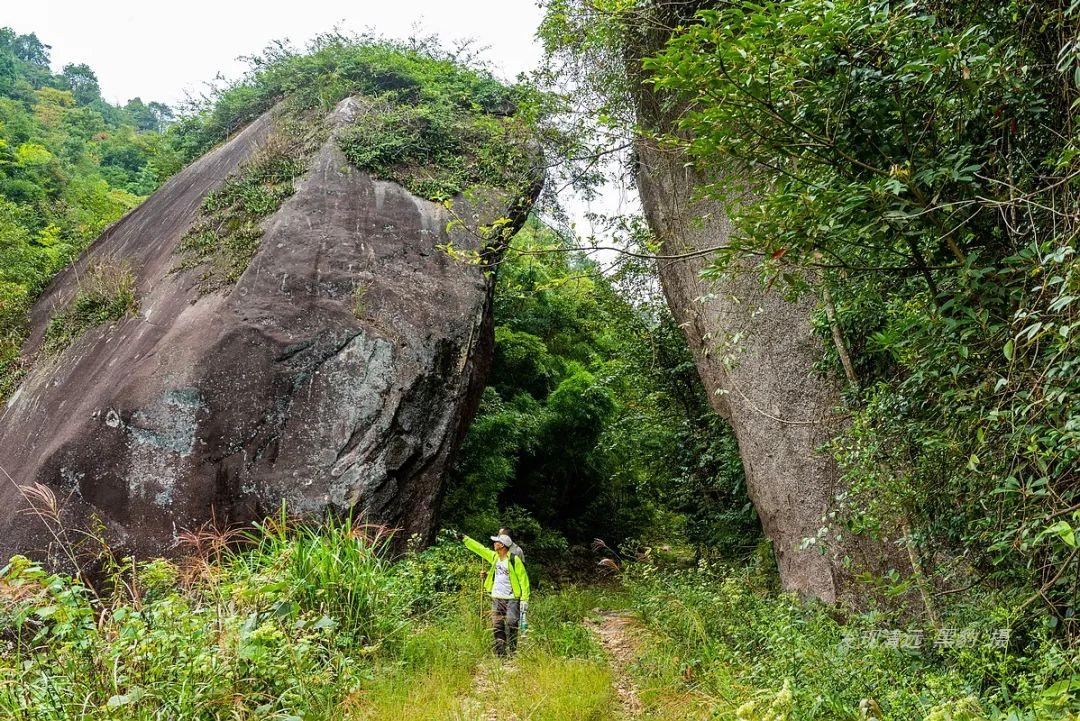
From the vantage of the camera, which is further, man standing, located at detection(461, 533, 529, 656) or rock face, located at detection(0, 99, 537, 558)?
rock face, located at detection(0, 99, 537, 558)

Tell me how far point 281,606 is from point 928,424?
13.8 ft

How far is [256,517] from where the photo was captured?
6.62 meters

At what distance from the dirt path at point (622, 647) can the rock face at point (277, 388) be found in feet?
8.32

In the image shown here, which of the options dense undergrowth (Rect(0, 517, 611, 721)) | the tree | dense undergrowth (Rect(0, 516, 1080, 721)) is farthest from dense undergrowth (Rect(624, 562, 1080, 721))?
the tree

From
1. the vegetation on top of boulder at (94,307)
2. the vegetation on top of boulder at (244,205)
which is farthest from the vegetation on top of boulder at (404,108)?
the vegetation on top of boulder at (94,307)

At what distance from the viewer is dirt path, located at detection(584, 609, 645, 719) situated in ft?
15.4

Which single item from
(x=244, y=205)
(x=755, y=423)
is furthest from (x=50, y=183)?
(x=755, y=423)

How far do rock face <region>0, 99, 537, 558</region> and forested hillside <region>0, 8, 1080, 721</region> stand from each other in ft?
0.41

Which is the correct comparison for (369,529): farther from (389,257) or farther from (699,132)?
(699,132)

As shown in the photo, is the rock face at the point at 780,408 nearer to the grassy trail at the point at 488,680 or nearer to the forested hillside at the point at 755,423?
the forested hillside at the point at 755,423

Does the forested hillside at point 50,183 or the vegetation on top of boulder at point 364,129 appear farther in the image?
the forested hillside at point 50,183

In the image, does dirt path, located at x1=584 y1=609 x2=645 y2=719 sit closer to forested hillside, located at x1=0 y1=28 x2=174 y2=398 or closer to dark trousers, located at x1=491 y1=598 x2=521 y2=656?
dark trousers, located at x1=491 y1=598 x2=521 y2=656

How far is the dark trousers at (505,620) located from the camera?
19.2 feet

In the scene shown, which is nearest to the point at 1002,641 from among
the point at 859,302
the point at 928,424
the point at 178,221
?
the point at 928,424
